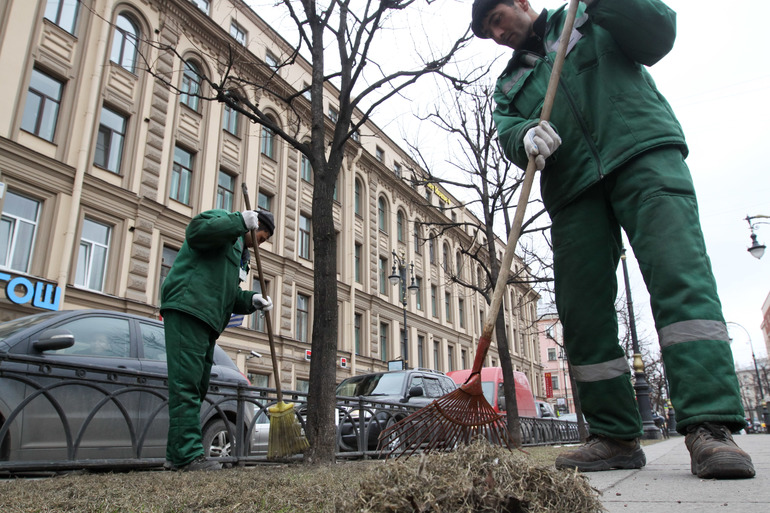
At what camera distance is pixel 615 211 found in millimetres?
2438

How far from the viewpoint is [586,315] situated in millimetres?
2584

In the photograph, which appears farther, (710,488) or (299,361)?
(299,361)

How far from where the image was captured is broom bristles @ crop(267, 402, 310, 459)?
4809mm

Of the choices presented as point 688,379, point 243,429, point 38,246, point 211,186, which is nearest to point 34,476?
point 243,429

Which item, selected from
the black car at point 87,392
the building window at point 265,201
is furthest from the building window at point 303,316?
the black car at point 87,392

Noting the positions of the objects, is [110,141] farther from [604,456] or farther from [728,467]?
[728,467]

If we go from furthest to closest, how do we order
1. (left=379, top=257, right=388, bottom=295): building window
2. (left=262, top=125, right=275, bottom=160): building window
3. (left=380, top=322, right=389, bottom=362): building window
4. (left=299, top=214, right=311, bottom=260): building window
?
1. (left=379, top=257, right=388, bottom=295): building window
2. (left=380, top=322, right=389, bottom=362): building window
3. (left=299, top=214, right=311, bottom=260): building window
4. (left=262, top=125, right=275, bottom=160): building window

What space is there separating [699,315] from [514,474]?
122 centimetres

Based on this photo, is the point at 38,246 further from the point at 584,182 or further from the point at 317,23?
the point at 584,182

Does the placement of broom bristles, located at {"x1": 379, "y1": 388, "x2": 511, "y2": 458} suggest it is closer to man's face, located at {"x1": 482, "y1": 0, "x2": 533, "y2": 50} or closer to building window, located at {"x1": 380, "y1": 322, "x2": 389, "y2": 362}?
man's face, located at {"x1": 482, "y1": 0, "x2": 533, "y2": 50}

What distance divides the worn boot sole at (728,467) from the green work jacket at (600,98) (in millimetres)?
1201

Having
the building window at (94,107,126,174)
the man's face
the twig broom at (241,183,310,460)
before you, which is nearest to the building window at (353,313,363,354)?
the building window at (94,107,126,174)

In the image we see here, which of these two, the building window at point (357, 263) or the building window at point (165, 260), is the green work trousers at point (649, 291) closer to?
the building window at point (165, 260)

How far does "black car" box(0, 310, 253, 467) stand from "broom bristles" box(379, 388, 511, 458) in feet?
11.8
